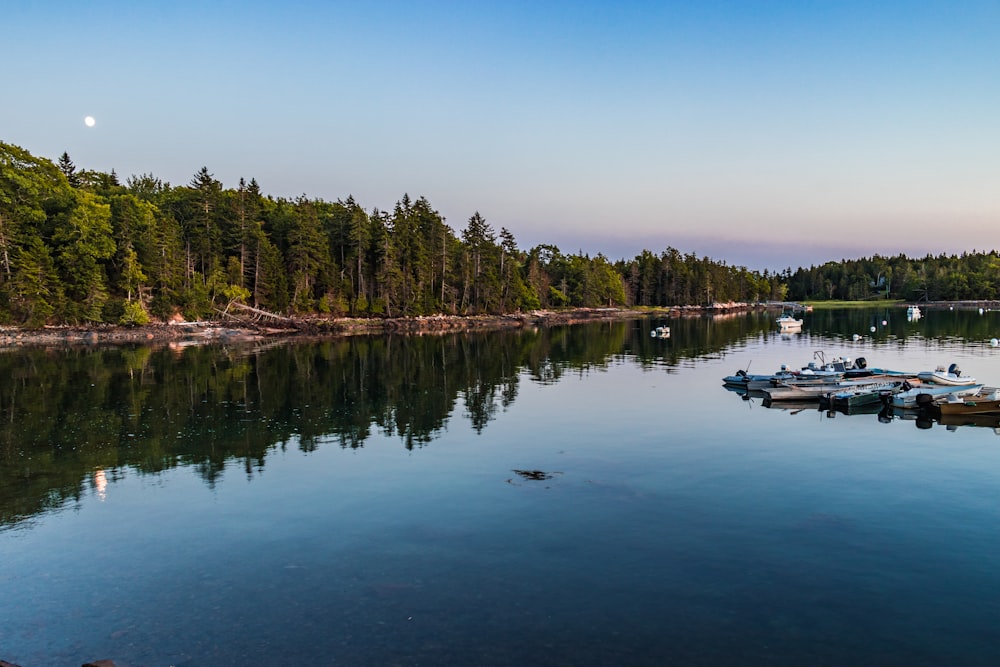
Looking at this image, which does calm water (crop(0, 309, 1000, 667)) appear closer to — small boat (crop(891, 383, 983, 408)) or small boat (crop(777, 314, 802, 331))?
small boat (crop(891, 383, 983, 408))

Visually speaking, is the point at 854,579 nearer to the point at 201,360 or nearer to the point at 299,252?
the point at 201,360

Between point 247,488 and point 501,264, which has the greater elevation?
point 501,264

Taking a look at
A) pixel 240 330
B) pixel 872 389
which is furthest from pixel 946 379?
pixel 240 330

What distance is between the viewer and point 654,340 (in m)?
98.2

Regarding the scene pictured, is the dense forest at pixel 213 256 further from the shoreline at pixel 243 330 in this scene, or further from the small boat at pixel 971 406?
the small boat at pixel 971 406

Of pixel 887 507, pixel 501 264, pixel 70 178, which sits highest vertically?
pixel 70 178

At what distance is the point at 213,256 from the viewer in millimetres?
116438

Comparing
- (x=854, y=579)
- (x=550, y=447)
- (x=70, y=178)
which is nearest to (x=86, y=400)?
(x=550, y=447)

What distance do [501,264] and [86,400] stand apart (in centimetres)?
12648

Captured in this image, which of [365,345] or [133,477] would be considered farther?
[365,345]

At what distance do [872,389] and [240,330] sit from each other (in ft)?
299

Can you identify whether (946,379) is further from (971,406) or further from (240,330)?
(240,330)

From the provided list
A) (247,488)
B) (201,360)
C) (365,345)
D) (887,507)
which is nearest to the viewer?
(887,507)

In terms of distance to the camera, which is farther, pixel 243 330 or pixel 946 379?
pixel 243 330
